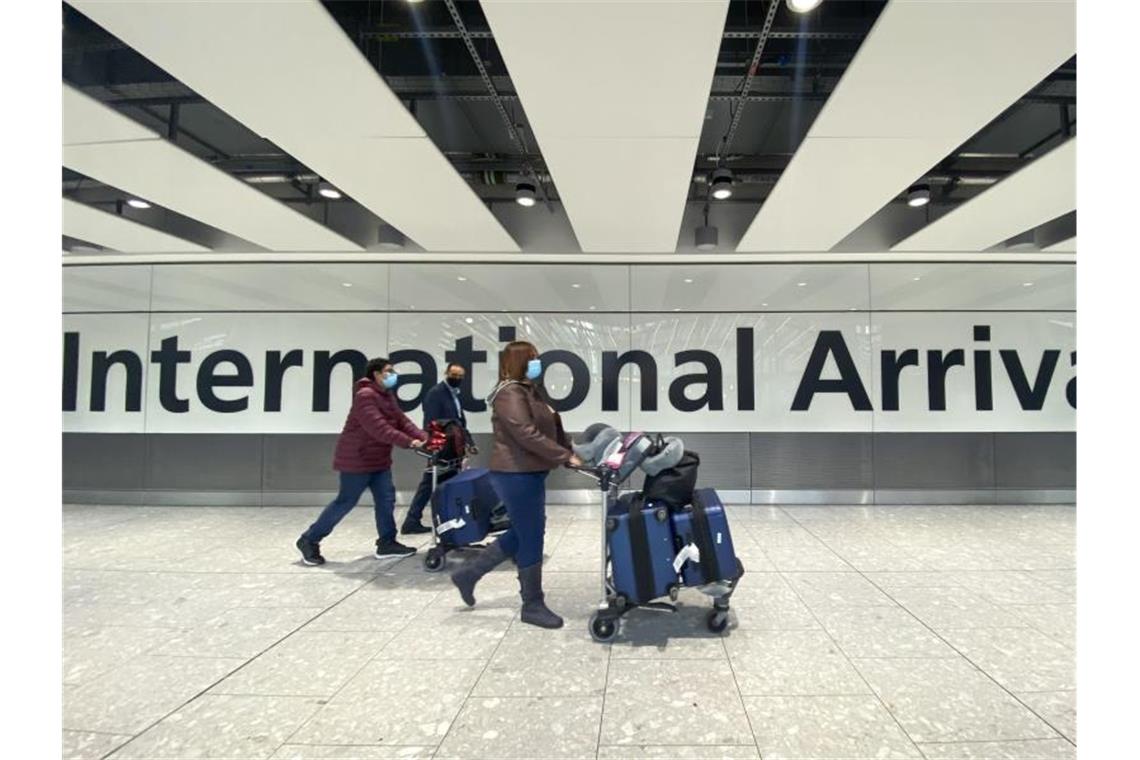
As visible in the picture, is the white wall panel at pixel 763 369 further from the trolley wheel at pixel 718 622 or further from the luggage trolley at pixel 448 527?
the trolley wheel at pixel 718 622

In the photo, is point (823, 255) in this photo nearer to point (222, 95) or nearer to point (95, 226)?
point (222, 95)

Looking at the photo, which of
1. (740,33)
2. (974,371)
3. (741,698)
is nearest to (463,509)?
(741,698)

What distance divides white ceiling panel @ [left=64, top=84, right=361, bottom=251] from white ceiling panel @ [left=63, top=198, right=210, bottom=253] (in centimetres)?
100

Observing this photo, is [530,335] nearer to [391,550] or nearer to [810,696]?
[391,550]

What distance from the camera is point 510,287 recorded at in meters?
6.25

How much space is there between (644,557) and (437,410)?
254 cm

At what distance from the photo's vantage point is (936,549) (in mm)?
4133

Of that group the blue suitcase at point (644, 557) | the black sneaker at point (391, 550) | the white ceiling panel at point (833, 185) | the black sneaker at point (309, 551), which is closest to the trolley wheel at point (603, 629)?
the blue suitcase at point (644, 557)

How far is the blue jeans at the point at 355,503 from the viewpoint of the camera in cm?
374

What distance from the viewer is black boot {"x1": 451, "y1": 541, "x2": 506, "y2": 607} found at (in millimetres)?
2787

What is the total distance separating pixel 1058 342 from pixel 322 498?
966 centimetres

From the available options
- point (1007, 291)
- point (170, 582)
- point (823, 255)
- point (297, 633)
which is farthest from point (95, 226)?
point (1007, 291)

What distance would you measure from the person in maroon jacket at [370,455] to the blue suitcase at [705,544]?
205cm

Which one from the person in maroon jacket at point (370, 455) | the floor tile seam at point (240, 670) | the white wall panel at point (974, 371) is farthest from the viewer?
the white wall panel at point (974, 371)
